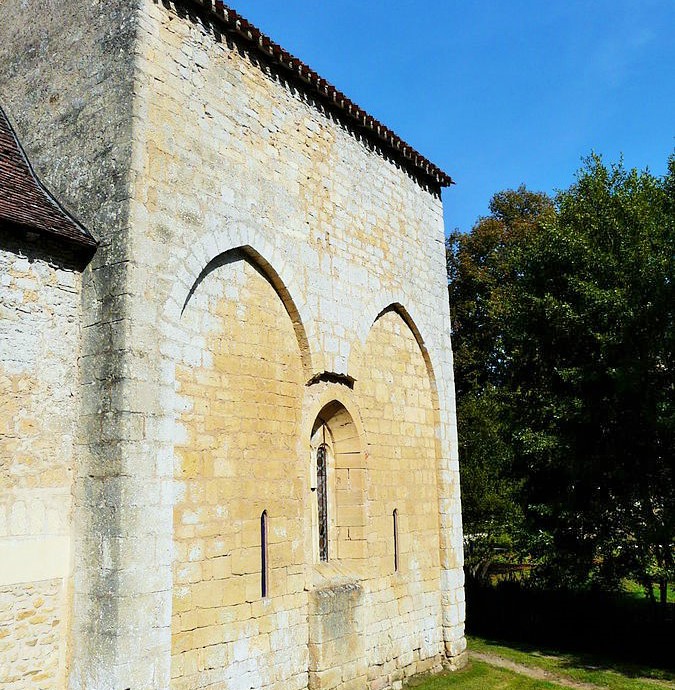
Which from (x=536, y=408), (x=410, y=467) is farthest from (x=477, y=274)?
(x=410, y=467)

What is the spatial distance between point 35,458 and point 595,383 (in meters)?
9.77

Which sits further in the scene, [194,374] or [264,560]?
[264,560]

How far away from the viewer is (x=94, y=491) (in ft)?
20.4

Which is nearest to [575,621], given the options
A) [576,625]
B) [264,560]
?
[576,625]

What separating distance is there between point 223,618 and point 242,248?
3.87 metres

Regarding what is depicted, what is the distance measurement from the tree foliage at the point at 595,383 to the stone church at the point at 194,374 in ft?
12.0

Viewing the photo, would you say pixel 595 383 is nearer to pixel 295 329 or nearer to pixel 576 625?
pixel 576 625

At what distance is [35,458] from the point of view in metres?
6.16

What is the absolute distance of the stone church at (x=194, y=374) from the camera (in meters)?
6.11

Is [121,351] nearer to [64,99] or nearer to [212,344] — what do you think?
[212,344]

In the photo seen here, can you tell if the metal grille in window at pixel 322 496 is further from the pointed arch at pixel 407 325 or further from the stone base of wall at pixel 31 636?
the stone base of wall at pixel 31 636

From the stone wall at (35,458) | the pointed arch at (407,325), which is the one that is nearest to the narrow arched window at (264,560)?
the stone wall at (35,458)

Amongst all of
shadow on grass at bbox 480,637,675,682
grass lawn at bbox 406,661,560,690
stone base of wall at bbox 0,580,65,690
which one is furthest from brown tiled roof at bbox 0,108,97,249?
shadow on grass at bbox 480,637,675,682

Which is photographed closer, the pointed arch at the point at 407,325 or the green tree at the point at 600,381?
the pointed arch at the point at 407,325
